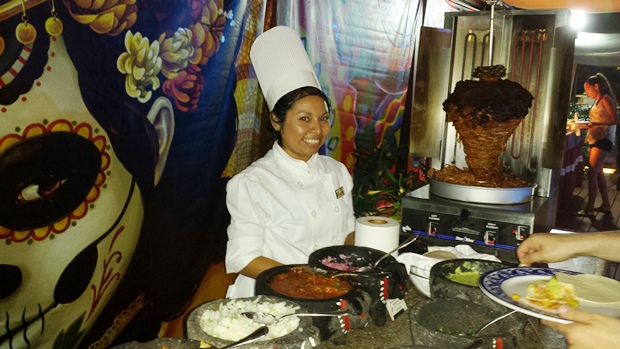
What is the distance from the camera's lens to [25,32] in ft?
6.84

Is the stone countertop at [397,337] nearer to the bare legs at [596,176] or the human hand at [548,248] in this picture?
the human hand at [548,248]

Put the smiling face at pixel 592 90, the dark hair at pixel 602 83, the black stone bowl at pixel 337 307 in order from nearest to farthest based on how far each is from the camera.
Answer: the black stone bowl at pixel 337 307 → the dark hair at pixel 602 83 → the smiling face at pixel 592 90

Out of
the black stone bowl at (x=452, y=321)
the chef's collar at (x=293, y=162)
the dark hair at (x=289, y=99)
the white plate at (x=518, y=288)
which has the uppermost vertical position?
the dark hair at (x=289, y=99)

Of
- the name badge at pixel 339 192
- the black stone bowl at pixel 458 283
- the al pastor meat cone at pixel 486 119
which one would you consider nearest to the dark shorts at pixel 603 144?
the al pastor meat cone at pixel 486 119

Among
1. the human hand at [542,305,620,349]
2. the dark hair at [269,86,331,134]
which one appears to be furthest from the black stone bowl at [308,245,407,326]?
the dark hair at [269,86,331,134]

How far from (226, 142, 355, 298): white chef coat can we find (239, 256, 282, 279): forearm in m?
0.02

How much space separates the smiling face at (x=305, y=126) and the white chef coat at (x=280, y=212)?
0.09m

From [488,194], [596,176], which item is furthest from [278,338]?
[596,176]

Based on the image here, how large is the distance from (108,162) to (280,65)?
961 mm

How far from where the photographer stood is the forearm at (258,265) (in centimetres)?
215

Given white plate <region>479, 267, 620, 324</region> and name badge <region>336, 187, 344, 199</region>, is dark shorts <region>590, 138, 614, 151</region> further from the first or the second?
white plate <region>479, 267, 620, 324</region>

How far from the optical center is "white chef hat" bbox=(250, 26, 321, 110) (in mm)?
2469

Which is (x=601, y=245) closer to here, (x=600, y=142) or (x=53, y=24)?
(x=53, y=24)

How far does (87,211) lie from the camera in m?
2.46
